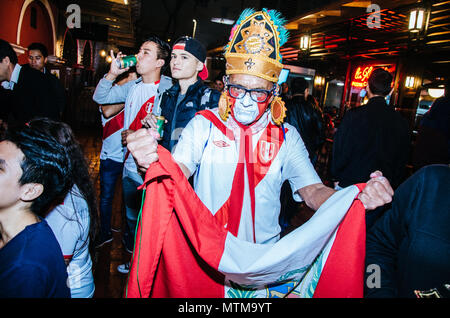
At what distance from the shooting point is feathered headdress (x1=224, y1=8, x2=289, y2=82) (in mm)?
1818

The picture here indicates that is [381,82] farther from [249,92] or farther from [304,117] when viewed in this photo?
[249,92]

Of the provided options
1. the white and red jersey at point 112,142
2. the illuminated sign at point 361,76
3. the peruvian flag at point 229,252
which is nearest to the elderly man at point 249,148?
the peruvian flag at point 229,252

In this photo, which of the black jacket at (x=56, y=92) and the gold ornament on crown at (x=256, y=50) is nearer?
the gold ornament on crown at (x=256, y=50)

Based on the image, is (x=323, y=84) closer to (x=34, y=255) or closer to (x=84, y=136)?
(x=84, y=136)

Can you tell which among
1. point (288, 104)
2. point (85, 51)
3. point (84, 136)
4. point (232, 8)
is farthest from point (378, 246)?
point (232, 8)

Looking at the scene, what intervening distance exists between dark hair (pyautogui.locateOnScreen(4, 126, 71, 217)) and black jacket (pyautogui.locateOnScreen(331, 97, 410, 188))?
9.18ft

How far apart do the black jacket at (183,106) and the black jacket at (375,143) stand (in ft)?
5.39

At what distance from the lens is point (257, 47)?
6.03 feet

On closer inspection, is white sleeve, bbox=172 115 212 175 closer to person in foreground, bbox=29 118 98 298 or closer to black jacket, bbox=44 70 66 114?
person in foreground, bbox=29 118 98 298

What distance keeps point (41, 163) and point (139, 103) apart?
1.67 meters

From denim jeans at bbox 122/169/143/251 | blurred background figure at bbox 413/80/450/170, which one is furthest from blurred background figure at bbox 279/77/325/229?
denim jeans at bbox 122/169/143/251

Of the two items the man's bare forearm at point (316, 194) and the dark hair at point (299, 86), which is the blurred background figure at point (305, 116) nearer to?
the dark hair at point (299, 86)

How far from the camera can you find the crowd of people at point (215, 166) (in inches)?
47.4

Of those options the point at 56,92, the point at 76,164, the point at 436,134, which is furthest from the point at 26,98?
the point at 436,134
